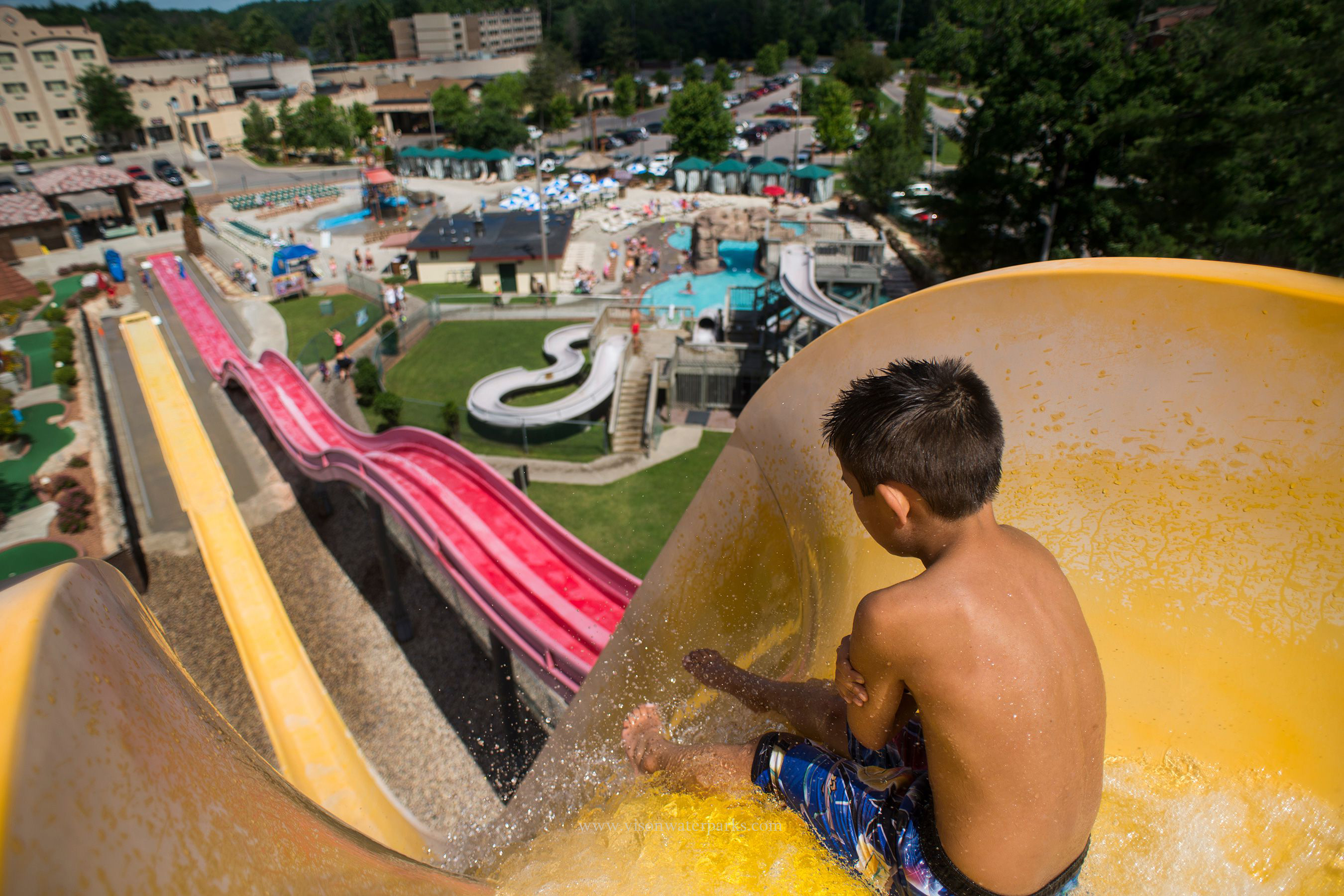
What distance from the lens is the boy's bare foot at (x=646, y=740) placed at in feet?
9.77

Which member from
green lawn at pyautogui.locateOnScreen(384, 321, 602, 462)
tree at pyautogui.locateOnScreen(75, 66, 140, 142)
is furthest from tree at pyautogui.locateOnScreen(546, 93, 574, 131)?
green lawn at pyautogui.locateOnScreen(384, 321, 602, 462)

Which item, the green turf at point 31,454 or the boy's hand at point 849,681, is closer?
the boy's hand at point 849,681

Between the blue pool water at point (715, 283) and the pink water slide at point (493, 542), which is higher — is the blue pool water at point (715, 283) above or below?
below

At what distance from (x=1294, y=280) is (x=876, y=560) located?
1.76 metres

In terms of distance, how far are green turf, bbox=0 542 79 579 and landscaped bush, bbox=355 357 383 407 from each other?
8.06 meters

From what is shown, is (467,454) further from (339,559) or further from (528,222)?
(528,222)

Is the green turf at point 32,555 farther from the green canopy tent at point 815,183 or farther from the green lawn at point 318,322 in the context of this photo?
the green canopy tent at point 815,183

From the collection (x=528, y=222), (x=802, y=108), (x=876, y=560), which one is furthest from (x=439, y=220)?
(x=802, y=108)

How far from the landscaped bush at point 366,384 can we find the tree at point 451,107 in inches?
2145

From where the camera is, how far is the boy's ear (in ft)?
6.77

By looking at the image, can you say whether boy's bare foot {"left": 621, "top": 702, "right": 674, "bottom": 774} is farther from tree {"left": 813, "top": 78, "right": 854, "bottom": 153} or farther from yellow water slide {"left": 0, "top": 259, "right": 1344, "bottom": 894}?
tree {"left": 813, "top": 78, "right": 854, "bottom": 153}

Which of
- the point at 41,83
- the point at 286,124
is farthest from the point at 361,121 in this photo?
the point at 41,83

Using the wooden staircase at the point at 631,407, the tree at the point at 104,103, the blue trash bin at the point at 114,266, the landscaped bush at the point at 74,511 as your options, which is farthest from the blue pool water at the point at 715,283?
the tree at the point at 104,103

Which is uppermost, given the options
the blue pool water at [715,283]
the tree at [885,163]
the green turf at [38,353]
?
the tree at [885,163]
